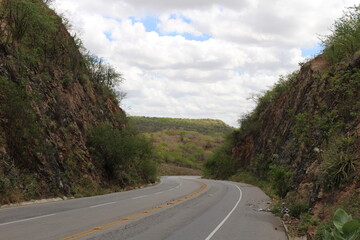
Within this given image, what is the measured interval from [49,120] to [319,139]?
618 inches

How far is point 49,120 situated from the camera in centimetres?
2436

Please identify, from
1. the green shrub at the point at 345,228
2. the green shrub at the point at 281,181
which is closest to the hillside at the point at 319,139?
the green shrub at the point at 281,181

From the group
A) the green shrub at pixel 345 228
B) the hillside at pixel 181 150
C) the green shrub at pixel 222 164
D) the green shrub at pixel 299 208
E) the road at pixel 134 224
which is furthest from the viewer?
the hillside at pixel 181 150

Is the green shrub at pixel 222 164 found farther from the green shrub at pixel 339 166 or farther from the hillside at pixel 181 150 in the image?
the green shrub at pixel 339 166

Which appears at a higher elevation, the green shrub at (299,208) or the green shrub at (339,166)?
the green shrub at (339,166)

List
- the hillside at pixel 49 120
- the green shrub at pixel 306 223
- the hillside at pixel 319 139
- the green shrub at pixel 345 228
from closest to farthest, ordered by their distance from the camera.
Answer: the green shrub at pixel 345 228 < the green shrub at pixel 306 223 < the hillside at pixel 319 139 < the hillside at pixel 49 120

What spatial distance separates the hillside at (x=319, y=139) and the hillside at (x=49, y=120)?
456 inches

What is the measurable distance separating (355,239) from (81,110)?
27385 mm

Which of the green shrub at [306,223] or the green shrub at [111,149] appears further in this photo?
the green shrub at [111,149]

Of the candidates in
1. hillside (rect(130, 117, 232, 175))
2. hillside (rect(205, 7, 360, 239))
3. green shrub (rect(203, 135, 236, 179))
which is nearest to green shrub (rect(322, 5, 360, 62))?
hillside (rect(205, 7, 360, 239))

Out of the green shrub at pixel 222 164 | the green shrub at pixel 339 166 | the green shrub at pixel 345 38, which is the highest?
the green shrub at pixel 345 38

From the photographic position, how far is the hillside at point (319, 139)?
11.6m

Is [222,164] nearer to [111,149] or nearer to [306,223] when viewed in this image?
[111,149]

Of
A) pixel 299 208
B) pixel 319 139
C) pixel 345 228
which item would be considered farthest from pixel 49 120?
pixel 345 228
